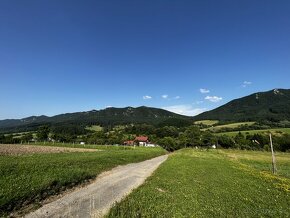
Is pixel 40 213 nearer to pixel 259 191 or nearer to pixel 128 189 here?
pixel 128 189

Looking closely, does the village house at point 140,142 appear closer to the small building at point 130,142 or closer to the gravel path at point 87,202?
the small building at point 130,142

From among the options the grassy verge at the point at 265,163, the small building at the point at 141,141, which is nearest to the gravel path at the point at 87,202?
the grassy verge at the point at 265,163

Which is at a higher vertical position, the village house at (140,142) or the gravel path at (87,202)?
the gravel path at (87,202)

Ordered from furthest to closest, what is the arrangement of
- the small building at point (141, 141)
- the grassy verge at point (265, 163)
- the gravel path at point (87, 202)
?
the small building at point (141, 141) < the grassy verge at point (265, 163) < the gravel path at point (87, 202)

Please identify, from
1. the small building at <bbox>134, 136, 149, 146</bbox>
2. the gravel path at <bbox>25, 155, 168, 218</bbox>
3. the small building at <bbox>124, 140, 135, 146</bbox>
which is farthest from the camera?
the small building at <bbox>134, 136, 149, 146</bbox>

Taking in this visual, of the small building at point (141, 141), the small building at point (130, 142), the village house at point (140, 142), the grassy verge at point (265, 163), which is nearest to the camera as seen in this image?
the grassy verge at point (265, 163)

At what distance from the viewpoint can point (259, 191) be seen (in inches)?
717

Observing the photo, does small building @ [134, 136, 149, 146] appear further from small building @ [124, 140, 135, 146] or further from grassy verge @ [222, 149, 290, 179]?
grassy verge @ [222, 149, 290, 179]

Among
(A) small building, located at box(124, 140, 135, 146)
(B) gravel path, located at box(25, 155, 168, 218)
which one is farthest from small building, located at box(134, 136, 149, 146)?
(B) gravel path, located at box(25, 155, 168, 218)

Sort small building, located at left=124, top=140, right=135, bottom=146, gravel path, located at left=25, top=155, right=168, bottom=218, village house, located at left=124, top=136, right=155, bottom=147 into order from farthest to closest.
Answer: village house, located at left=124, top=136, right=155, bottom=147 → small building, located at left=124, top=140, right=135, bottom=146 → gravel path, located at left=25, top=155, right=168, bottom=218

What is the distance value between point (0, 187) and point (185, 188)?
13046 mm

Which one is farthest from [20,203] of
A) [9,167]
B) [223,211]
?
[223,211]

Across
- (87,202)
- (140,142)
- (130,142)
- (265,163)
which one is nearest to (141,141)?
(140,142)

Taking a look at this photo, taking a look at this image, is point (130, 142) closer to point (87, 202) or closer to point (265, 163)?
point (265, 163)
